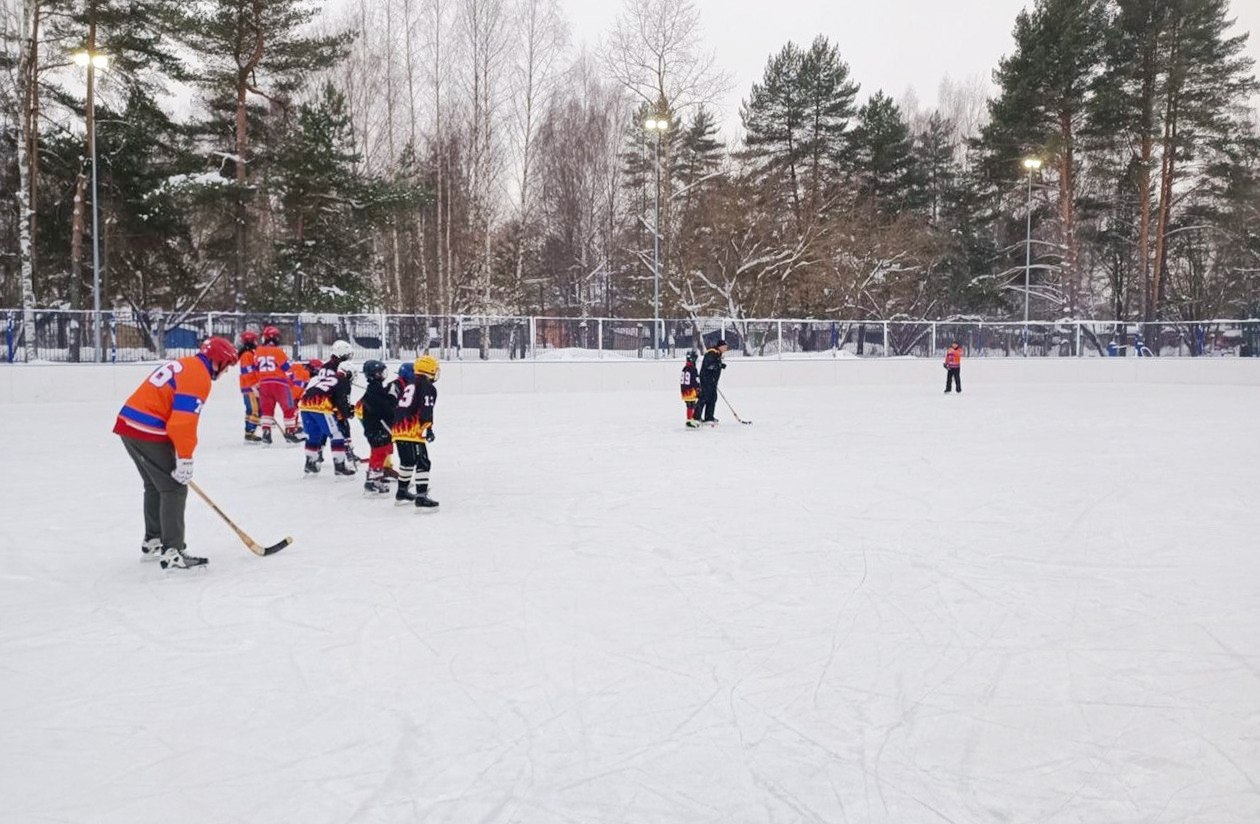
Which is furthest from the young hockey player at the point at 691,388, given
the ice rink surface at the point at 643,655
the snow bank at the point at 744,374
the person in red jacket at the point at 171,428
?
the snow bank at the point at 744,374

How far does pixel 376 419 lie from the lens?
309 inches

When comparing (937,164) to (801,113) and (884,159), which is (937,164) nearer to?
(884,159)

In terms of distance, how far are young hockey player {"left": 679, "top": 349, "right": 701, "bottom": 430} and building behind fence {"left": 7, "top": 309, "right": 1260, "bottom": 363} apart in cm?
883

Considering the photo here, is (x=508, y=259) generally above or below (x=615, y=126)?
below

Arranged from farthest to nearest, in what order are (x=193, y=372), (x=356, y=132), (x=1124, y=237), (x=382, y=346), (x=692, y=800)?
(x=1124, y=237), (x=356, y=132), (x=382, y=346), (x=193, y=372), (x=692, y=800)

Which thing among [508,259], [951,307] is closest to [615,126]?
[508,259]

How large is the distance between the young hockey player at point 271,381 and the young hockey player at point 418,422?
4623mm

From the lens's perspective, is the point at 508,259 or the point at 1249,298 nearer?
the point at 508,259

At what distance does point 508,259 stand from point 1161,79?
26.9m

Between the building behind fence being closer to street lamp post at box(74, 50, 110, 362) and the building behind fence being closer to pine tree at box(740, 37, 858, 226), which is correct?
street lamp post at box(74, 50, 110, 362)

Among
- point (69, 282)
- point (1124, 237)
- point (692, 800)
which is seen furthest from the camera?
point (1124, 237)

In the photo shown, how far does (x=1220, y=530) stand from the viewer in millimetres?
6305

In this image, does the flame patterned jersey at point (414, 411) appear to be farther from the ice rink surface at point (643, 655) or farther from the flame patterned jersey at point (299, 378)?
the flame patterned jersey at point (299, 378)

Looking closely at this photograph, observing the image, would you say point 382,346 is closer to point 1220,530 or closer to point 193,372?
point 193,372
